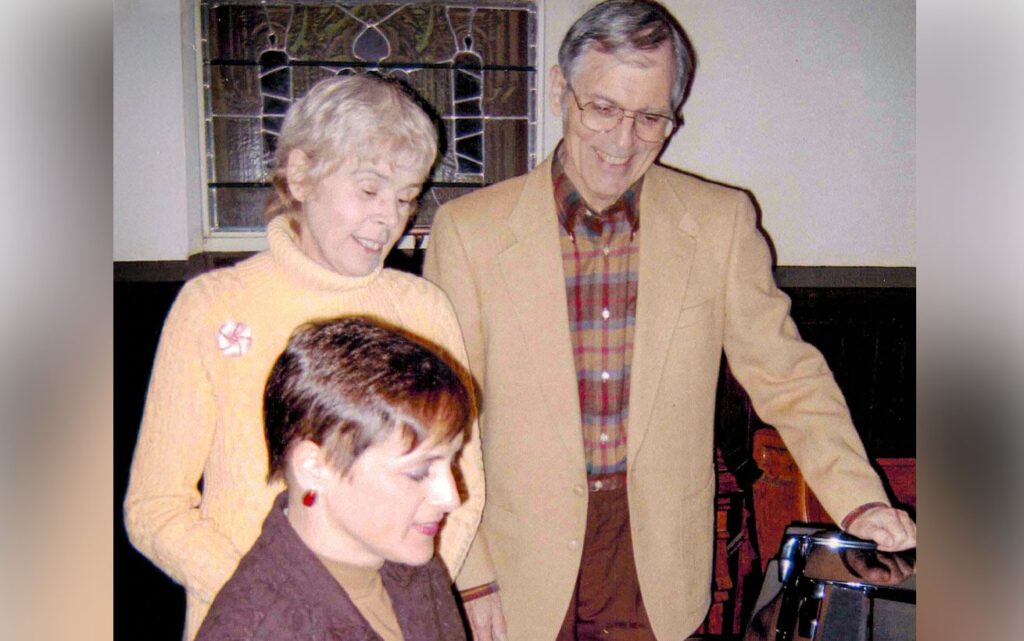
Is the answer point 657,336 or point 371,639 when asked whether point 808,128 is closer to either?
point 657,336

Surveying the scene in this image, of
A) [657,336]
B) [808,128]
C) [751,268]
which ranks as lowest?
[657,336]

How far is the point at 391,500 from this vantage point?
96cm

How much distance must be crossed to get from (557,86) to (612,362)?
409 millimetres

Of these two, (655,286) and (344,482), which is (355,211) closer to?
(344,482)

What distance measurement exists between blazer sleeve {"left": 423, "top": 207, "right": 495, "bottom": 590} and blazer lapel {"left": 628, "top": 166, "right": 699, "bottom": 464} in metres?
0.23

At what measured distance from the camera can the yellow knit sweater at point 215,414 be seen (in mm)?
1050

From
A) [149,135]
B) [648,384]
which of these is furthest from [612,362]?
[149,135]

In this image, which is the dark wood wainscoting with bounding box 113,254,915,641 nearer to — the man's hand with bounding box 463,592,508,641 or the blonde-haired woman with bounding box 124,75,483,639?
the blonde-haired woman with bounding box 124,75,483,639

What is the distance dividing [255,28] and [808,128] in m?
0.84

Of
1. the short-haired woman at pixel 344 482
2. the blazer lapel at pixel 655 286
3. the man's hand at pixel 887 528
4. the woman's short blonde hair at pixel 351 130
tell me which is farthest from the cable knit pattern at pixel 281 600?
the man's hand at pixel 887 528

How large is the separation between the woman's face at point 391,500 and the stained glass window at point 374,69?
364 mm
